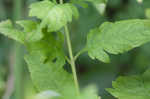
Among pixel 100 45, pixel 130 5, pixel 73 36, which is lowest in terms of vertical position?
pixel 73 36

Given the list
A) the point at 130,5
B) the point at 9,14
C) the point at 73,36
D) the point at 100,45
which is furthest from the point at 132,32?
the point at 9,14

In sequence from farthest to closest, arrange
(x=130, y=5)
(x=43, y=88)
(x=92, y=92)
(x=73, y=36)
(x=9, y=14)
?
(x=9, y=14)
(x=73, y=36)
(x=130, y=5)
(x=43, y=88)
(x=92, y=92)

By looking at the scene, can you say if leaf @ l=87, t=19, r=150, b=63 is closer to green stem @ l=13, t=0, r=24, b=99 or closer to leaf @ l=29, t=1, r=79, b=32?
leaf @ l=29, t=1, r=79, b=32

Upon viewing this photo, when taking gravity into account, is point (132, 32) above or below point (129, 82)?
above

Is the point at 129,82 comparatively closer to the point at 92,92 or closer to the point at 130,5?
the point at 92,92

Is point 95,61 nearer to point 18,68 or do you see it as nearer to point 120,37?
point 18,68

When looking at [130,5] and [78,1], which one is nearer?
[78,1]

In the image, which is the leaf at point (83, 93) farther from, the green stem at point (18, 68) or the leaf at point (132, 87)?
the green stem at point (18, 68)

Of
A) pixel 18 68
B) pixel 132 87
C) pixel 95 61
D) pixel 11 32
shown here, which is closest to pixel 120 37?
pixel 132 87
